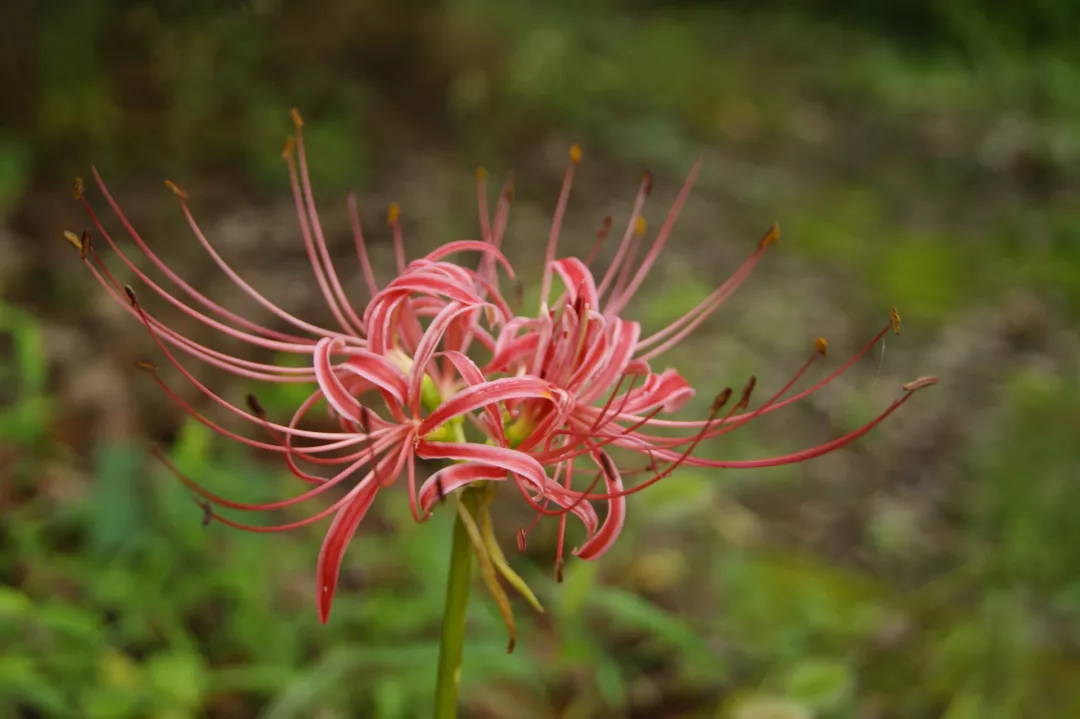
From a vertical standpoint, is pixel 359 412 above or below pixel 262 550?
above

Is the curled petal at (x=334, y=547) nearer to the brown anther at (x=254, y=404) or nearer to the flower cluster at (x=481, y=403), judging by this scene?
the flower cluster at (x=481, y=403)

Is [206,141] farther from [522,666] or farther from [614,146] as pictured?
[522,666]

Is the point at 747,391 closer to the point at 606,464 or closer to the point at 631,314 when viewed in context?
the point at 606,464

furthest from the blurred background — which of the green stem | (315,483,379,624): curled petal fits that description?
(315,483,379,624): curled petal

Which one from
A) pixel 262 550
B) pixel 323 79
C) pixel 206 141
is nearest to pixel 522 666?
pixel 262 550

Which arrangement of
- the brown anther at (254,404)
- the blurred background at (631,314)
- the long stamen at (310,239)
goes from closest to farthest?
the brown anther at (254,404) < the long stamen at (310,239) < the blurred background at (631,314)

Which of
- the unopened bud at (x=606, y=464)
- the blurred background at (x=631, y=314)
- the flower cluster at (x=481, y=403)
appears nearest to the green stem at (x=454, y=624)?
the flower cluster at (x=481, y=403)

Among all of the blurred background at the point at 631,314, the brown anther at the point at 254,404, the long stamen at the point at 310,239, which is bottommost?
the blurred background at the point at 631,314

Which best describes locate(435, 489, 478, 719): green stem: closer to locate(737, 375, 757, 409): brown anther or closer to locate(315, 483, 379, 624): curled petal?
locate(315, 483, 379, 624): curled petal
